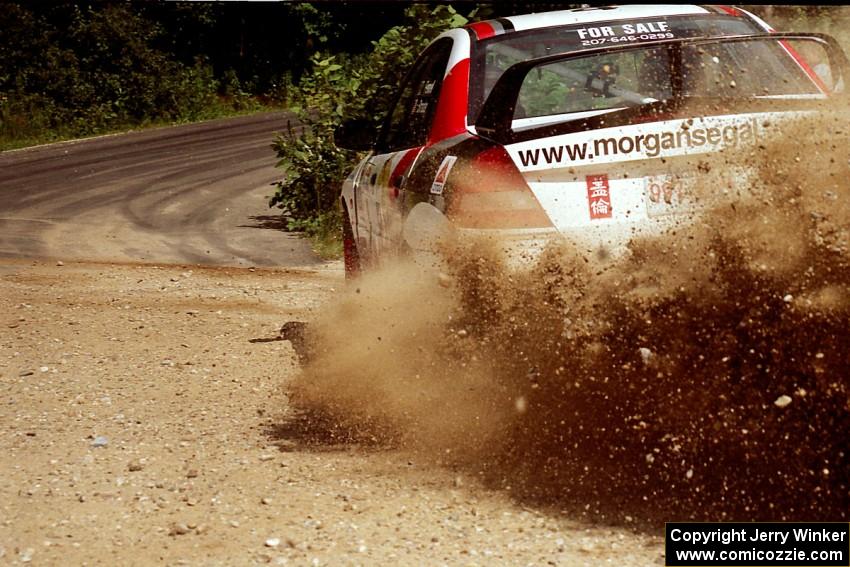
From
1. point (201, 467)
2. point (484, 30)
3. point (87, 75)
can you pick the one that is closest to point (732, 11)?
point (484, 30)

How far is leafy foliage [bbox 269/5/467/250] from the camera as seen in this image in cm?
1280

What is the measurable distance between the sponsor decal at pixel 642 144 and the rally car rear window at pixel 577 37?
934 mm

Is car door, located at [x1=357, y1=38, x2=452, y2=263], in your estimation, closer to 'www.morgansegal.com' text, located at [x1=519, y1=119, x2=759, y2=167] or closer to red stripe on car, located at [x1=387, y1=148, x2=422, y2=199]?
red stripe on car, located at [x1=387, y1=148, x2=422, y2=199]

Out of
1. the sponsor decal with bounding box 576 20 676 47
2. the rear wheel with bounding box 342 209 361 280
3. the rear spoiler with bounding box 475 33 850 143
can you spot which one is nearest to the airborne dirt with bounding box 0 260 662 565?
the rear wheel with bounding box 342 209 361 280

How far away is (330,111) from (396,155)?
7.96m

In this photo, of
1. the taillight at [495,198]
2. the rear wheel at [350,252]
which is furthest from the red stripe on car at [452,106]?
the rear wheel at [350,252]

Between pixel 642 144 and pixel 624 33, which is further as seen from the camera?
pixel 624 33

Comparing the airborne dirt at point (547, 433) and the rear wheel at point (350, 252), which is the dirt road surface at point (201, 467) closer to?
the airborne dirt at point (547, 433)

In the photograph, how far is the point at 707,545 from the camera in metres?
3.92

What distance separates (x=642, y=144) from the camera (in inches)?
187

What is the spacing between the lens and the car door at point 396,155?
587 cm

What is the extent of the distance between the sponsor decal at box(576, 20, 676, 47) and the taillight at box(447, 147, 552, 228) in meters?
1.18

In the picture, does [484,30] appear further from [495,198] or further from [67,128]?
[67,128]

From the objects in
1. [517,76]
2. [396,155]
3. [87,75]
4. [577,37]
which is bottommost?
[396,155]
